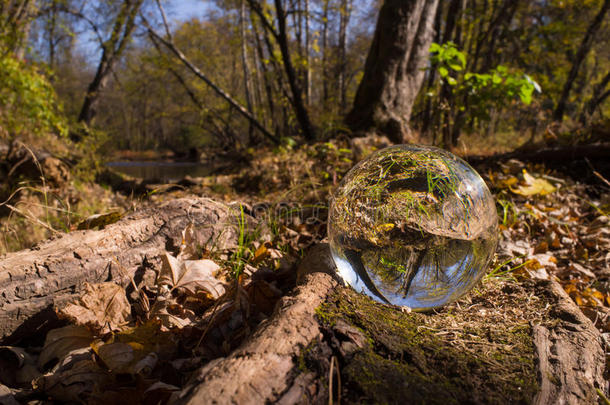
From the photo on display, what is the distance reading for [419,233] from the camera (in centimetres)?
136

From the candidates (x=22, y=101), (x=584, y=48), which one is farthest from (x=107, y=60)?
(x=584, y=48)

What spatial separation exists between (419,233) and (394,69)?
5.15m

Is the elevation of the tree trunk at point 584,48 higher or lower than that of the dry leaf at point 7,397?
higher

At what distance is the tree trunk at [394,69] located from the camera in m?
5.58

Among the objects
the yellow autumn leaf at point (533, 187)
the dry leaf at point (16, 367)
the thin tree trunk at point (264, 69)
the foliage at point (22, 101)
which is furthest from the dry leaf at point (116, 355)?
the thin tree trunk at point (264, 69)

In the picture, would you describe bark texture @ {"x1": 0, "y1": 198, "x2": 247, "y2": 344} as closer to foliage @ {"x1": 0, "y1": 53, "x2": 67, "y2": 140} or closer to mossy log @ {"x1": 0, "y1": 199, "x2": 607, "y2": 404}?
mossy log @ {"x1": 0, "y1": 199, "x2": 607, "y2": 404}

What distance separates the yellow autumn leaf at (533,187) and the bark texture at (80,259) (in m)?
3.13

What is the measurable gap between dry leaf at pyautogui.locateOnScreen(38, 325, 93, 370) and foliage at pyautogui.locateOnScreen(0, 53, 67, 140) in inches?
266

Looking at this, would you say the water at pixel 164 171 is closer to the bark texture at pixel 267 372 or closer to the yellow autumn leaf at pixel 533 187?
the yellow autumn leaf at pixel 533 187

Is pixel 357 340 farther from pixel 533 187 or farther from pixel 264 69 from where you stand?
pixel 264 69

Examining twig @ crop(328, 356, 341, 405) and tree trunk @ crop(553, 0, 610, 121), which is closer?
twig @ crop(328, 356, 341, 405)

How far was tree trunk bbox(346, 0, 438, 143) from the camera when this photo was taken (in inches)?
220

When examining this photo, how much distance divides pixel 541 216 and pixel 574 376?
2.48 metres

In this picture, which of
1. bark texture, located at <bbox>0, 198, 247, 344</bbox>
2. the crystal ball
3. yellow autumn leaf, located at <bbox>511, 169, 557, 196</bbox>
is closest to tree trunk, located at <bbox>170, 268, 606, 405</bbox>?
the crystal ball
